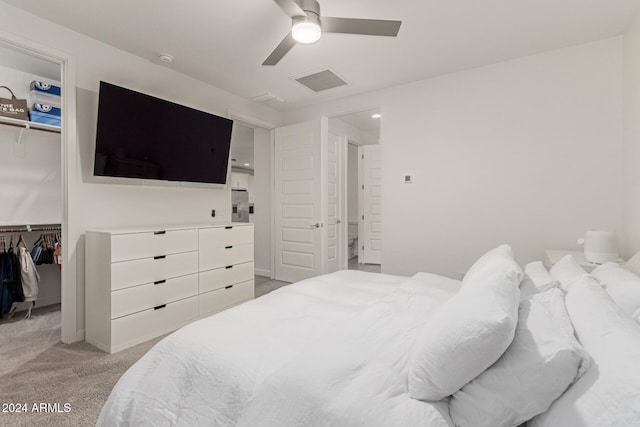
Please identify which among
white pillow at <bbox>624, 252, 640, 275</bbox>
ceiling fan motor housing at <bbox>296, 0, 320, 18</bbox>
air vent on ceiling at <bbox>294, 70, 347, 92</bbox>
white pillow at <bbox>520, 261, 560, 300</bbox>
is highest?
air vent on ceiling at <bbox>294, 70, 347, 92</bbox>

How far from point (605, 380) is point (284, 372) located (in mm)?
841

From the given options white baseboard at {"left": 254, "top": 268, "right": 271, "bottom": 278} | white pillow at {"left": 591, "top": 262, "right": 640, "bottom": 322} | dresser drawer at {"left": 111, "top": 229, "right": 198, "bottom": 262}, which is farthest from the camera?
white baseboard at {"left": 254, "top": 268, "right": 271, "bottom": 278}

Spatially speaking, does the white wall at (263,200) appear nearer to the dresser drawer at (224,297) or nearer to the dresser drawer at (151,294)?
the dresser drawer at (224,297)

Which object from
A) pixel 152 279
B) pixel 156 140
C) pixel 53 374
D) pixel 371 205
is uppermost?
pixel 156 140

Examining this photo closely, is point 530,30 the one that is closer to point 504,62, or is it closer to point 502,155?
point 504,62

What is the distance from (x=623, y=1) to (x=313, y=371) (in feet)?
10.5

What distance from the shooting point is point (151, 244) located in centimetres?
255

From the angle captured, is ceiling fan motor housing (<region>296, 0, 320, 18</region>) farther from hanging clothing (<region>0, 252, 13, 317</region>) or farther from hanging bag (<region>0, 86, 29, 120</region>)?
hanging clothing (<region>0, 252, 13, 317</region>)

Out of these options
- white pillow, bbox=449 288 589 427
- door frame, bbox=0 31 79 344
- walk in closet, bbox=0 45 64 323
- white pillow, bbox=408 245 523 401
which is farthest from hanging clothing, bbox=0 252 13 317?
white pillow, bbox=449 288 589 427

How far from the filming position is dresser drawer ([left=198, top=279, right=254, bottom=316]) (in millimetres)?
2996

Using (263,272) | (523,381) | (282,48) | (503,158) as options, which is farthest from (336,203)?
(523,381)

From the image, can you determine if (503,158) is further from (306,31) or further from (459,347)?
(459,347)

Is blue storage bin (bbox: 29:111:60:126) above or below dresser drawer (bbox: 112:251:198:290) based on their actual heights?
above

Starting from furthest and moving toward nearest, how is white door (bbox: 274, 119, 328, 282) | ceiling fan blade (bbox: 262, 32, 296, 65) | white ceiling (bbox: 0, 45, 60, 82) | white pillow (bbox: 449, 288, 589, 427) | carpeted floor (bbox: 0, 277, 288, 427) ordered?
1. white door (bbox: 274, 119, 328, 282)
2. white ceiling (bbox: 0, 45, 60, 82)
3. ceiling fan blade (bbox: 262, 32, 296, 65)
4. carpeted floor (bbox: 0, 277, 288, 427)
5. white pillow (bbox: 449, 288, 589, 427)
